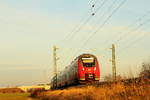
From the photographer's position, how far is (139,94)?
9.10 meters

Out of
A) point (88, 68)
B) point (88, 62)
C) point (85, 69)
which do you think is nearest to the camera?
point (85, 69)

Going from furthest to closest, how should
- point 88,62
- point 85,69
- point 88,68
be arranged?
point 88,62 < point 88,68 < point 85,69

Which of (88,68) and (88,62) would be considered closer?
(88,68)

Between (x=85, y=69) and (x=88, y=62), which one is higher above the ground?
(x=88, y=62)

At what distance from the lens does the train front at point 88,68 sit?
94.0 ft

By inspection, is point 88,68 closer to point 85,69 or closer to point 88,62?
point 85,69

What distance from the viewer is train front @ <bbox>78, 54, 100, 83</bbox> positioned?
94.0 feet

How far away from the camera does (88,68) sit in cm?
2931

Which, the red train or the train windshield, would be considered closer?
the red train

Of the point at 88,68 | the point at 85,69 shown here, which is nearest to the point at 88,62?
the point at 88,68

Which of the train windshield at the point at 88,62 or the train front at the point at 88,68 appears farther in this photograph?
the train windshield at the point at 88,62

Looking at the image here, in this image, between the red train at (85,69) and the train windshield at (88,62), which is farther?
the train windshield at (88,62)

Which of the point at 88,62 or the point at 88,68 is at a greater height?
the point at 88,62

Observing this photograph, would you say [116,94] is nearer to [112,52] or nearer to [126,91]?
[126,91]
